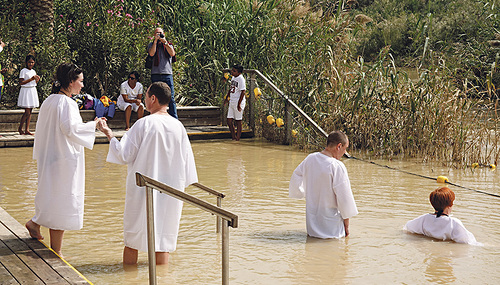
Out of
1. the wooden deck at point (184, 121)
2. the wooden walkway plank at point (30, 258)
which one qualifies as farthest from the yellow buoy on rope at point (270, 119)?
the wooden walkway plank at point (30, 258)

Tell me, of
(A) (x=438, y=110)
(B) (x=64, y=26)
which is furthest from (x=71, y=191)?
(B) (x=64, y=26)

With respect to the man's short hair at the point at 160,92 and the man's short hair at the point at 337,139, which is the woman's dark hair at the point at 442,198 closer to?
the man's short hair at the point at 337,139

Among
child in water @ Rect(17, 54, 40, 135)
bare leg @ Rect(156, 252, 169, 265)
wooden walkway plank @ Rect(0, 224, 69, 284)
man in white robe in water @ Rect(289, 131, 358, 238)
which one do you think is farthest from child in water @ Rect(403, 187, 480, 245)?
child in water @ Rect(17, 54, 40, 135)

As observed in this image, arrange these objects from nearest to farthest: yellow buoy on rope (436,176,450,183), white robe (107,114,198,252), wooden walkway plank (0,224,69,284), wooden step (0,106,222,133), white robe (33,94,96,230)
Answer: wooden walkway plank (0,224,69,284) < white robe (107,114,198,252) < white robe (33,94,96,230) < yellow buoy on rope (436,176,450,183) < wooden step (0,106,222,133)

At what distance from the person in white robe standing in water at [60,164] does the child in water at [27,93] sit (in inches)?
308

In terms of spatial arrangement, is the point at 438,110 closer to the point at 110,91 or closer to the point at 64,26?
the point at 110,91

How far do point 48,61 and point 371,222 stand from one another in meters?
9.89

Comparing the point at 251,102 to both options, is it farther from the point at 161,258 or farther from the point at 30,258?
the point at 30,258

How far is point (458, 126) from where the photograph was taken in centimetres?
1159

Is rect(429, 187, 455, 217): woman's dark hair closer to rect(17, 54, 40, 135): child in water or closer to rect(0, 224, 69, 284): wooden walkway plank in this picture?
rect(0, 224, 69, 284): wooden walkway plank

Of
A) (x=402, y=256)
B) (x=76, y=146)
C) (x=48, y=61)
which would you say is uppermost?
(x=48, y=61)

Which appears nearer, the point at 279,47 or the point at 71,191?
the point at 71,191

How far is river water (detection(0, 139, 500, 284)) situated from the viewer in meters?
5.73

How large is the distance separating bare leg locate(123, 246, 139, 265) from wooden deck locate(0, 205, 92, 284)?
574 millimetres
